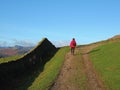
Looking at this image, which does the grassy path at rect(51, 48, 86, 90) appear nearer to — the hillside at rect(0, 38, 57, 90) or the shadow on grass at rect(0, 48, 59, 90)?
the shadow on grass at rect(0, 48, 59, 90)

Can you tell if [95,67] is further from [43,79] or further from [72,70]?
[43,79]

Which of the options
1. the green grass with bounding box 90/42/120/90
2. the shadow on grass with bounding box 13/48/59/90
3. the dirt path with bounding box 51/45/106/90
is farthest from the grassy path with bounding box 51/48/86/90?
the shadow on grass with bounding box 13/48/59/90

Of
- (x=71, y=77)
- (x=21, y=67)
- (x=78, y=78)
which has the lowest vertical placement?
(x=78, y=78)

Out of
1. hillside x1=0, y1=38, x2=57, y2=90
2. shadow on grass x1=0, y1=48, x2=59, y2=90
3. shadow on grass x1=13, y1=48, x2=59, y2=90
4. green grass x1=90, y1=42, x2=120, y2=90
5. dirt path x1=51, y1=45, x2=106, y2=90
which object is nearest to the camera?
dirt path x1=51, y1=45, x2=106, y2=90

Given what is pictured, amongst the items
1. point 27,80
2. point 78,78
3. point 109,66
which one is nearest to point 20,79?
point 27,80

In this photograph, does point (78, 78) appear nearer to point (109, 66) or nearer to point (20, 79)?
point (109, 66)

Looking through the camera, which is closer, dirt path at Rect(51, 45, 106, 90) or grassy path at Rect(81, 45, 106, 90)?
grassy path at Rect(81, 45, 106, 90)

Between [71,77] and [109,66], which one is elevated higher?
[109,66]

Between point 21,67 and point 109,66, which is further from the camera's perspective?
point 21,67

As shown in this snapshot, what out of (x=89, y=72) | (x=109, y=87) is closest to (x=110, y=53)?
(x=89, y=72)

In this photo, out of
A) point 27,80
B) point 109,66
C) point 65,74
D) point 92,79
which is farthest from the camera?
point 109,66

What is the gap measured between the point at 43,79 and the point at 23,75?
5645 mm

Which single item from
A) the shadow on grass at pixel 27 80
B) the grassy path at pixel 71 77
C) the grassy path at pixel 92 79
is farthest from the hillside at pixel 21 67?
the grassy path at pixel 92 79

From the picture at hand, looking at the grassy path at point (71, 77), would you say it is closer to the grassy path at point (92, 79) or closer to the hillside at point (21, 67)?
the grassy path at point (92, 79)
